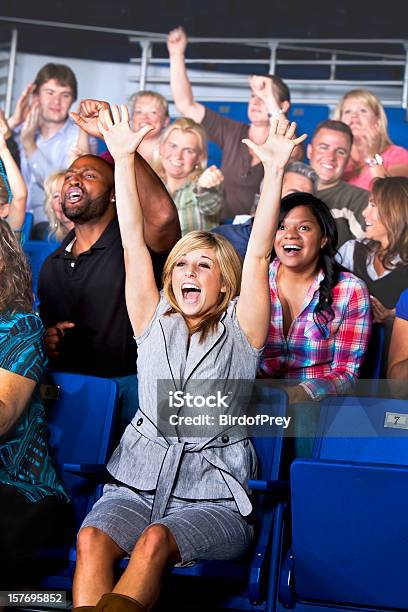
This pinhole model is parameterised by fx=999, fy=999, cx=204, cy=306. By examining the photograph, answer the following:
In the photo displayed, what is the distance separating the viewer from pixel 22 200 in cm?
331

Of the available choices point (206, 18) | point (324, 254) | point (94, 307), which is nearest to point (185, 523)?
point (94, 307)

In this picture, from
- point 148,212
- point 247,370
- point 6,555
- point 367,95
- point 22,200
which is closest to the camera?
point 6,555

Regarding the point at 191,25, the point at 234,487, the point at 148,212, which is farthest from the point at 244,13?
the point at 234,487

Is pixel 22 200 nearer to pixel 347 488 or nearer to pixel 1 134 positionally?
pixel 1 134

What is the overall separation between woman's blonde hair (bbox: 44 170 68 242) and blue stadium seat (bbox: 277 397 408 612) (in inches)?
68.9

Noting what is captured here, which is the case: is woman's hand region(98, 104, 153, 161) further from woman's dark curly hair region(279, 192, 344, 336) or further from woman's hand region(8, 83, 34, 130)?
woman's hand region(8, 83, 34, 130)

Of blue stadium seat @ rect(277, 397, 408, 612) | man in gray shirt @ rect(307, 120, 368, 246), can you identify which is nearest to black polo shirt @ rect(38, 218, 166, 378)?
blue stadium seat @ rect(277, 397, 408, 612)

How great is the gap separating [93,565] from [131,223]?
697mm

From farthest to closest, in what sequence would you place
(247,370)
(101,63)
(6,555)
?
(101,63) → (247,370) → (6,555)

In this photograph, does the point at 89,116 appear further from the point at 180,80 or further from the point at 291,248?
the point at 180,80

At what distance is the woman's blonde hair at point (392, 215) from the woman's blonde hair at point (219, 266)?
87 centimetres

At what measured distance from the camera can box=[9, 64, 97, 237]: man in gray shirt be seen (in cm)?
371

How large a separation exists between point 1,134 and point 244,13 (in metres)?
0.98

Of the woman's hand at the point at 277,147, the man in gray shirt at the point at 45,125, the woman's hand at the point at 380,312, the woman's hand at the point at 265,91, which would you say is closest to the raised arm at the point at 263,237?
the woman's hand at the point at 277,147
